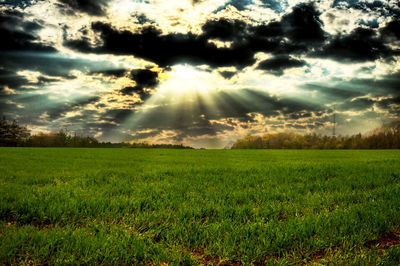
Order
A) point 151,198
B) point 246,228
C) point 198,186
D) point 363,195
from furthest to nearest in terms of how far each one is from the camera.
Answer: point 198,186 → point 363,195 → point 151,198 → point 246,228

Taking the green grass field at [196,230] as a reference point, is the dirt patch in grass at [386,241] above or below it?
below

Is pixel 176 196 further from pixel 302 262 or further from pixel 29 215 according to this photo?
pixel 302 262

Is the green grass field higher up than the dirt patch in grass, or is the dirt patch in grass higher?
the green grass field

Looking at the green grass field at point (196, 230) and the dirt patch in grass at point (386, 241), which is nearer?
the green grass field at point (196, 230)

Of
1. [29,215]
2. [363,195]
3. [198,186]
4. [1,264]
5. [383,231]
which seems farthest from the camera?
[198,186]

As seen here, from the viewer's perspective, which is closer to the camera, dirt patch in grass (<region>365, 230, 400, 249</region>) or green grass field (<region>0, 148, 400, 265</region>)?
green grass field (<region>0, 148, 400, 265</region>)

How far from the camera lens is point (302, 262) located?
9.58 ft

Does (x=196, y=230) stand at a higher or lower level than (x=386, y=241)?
higher

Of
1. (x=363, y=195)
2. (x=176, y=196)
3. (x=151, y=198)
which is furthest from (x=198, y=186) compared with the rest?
(x=363, y=195)

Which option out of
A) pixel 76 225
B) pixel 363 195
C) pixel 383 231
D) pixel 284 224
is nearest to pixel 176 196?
pixel 76 225

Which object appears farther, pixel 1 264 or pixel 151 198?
pixel 151 198

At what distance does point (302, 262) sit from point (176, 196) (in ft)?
10.7

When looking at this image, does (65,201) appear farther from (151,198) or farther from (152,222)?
(152,222)

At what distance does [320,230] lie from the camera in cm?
367
